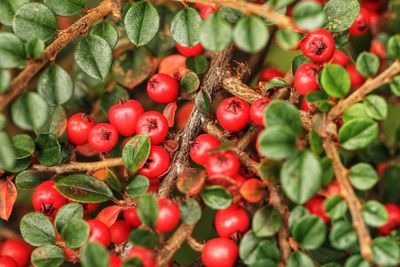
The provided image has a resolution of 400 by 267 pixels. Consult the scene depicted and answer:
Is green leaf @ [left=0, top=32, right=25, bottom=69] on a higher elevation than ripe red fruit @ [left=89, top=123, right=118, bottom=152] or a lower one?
higher

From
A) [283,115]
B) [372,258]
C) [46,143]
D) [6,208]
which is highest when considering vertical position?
[283,115]

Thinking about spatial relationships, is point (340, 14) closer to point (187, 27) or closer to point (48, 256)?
point (187, 27)

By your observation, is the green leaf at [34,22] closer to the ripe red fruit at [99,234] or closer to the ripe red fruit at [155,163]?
the ripe red fruit at [155,163]

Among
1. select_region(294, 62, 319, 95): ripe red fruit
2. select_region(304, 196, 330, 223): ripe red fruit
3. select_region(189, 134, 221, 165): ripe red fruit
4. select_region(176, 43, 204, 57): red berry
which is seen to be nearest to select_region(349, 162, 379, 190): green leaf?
select_region(304, 196, 330, 223): ripe red fruit

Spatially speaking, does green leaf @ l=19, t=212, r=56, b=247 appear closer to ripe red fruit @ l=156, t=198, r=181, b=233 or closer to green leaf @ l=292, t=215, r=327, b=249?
ripe red fruit @ l=156, t=198, r=181, b=233

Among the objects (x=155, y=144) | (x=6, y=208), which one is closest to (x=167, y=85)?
(x=155, y=144)

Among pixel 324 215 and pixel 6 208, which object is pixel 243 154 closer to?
pixel 324 215
